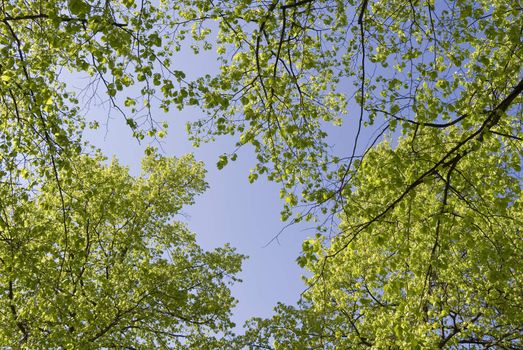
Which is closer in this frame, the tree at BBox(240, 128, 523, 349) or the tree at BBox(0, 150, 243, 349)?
the tree at BBox(240, 128, 523, 349)

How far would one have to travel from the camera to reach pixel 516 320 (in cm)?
1017

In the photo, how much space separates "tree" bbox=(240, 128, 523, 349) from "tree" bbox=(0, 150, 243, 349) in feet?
7.25

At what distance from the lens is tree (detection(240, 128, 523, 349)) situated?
6.67m

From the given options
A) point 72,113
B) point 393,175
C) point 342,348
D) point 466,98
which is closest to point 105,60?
point 72,113

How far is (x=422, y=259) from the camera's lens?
8.06 meters

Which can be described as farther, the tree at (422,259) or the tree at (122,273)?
the tree at (122,273)

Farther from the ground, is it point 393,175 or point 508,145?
point 508,145

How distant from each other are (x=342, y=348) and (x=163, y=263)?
21.8ft

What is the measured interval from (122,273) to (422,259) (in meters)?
8.85

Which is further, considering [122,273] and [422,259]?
[122,273]

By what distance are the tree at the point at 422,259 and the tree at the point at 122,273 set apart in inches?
87.0

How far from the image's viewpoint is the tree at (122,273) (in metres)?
11.1

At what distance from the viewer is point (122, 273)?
13.4 meters

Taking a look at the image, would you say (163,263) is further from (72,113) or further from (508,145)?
(508,145)
